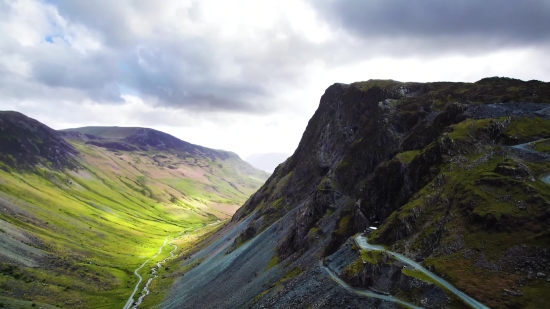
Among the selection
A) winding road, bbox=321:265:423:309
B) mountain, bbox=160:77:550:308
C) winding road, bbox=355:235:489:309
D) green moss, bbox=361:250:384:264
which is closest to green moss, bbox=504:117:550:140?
mountain, bbox=160:77:550:308

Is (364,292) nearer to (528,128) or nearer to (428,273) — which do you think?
(428,273)

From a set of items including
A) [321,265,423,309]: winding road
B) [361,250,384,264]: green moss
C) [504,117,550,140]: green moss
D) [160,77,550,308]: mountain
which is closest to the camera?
[321,265,423,309]: winding road

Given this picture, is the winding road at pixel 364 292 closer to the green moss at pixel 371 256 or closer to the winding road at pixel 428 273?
the green moss at pixel 371 256

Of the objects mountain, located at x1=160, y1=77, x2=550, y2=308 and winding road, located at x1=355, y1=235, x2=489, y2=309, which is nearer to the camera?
winding road, located at x1=355, y1=235, x2=489, y2=309

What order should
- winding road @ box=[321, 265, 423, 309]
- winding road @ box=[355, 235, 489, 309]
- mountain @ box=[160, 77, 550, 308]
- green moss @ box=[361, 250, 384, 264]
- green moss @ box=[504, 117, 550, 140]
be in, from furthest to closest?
green moss @ box=[504, 117, 550, 140]
green moss @ box=[361, 250, 384, 264]
mountain @ box=[160, 77, 550, 308]
winding road @ box=[321, 265, 423, 309]
winding road @ box=[355, 235, 489, 309]

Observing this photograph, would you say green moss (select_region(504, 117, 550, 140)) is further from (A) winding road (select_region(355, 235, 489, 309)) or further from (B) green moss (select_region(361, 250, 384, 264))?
(B) green moss (select_region(361, 250, 384, 264))

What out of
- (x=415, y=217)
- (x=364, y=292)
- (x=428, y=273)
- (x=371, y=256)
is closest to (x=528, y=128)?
(x=415, y=217)

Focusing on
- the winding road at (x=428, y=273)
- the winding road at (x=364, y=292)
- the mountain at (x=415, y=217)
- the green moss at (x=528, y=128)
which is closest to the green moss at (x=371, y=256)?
the mountain at (x=415, y=217)

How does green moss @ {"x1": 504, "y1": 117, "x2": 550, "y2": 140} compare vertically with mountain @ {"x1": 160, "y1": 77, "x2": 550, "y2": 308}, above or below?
above
